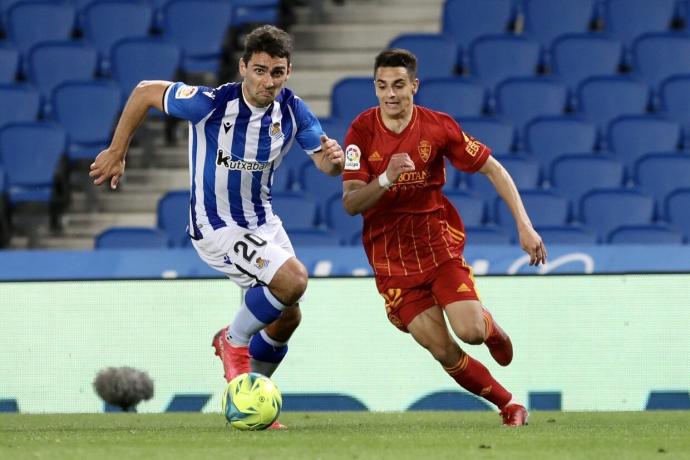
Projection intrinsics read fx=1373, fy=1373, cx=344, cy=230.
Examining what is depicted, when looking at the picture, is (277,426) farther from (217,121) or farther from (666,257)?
(666,257)

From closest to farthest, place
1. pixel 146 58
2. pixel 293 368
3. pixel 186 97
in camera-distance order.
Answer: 1. pixel 186 97
2. pixel 293 368
3. pixel 146 58

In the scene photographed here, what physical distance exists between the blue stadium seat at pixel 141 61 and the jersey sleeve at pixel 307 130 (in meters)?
6.34

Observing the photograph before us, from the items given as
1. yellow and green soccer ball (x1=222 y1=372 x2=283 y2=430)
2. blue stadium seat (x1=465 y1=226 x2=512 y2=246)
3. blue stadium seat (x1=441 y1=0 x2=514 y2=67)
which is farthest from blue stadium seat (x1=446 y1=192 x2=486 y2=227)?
yellow and green soccer ball (x1=222 y1=372 x2=283 y2=430)

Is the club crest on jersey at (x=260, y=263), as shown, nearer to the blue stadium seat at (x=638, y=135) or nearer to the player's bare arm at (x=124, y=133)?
the player's bare arm at (x=124, y=133)

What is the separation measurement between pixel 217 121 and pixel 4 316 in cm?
298

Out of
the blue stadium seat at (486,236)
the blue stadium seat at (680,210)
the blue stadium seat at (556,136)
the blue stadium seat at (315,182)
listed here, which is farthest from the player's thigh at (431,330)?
the blue stadium seat at (556,136)

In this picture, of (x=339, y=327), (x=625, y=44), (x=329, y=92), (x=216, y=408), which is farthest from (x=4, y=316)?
(x=625, y=44)

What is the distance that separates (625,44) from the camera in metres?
13.9

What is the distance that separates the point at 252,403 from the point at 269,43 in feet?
5.83

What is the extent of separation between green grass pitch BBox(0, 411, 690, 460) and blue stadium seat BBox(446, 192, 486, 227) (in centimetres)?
336

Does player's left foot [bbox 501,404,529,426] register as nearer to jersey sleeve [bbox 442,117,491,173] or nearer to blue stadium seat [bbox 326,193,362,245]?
jersey sleeve [bbox 442,117,491,173]

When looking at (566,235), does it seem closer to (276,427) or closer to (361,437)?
(276,427)

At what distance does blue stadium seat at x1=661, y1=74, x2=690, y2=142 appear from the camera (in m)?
13.0

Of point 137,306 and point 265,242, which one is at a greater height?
point 265,242
